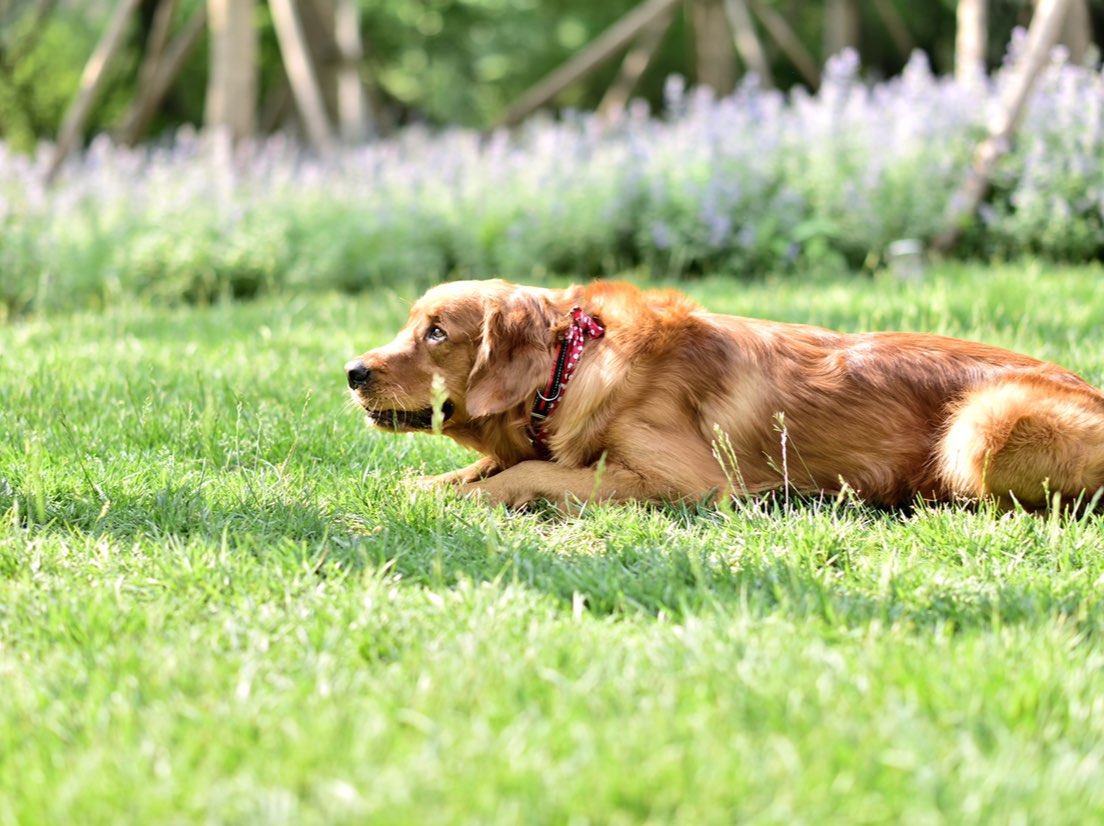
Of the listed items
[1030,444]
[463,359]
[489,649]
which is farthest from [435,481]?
[1030,444]

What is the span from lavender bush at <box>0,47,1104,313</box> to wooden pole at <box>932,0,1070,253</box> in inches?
4.5

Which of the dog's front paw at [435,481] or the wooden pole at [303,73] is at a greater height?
the wooden pole at [303,73]

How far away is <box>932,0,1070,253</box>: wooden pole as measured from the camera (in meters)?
7.11

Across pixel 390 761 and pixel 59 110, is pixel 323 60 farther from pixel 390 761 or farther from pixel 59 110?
pixel 390 761

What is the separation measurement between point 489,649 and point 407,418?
1482mm

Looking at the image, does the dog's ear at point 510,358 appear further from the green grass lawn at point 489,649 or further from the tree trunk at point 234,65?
the tree trunk at point 234,65

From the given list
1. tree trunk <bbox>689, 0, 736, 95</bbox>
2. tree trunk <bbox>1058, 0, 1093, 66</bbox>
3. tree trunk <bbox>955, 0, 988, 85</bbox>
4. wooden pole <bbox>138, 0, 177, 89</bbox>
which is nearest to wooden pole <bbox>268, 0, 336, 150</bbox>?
wooden pole <bbox>138, 0, 177, 89</bbox>

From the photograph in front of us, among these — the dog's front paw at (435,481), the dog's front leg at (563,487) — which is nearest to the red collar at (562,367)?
the dog's front leg at (563,487)

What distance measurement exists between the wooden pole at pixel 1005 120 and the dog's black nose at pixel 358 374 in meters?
5.03

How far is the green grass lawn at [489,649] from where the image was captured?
171 cm

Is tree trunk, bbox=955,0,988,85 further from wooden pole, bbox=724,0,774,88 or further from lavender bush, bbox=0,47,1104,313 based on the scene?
wooden pole, bbox=724,0,774,88

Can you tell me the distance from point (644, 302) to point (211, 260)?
4.97m

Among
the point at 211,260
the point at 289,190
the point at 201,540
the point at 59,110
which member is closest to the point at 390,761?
the point at 201,540

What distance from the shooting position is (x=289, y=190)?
8578 millimetres
